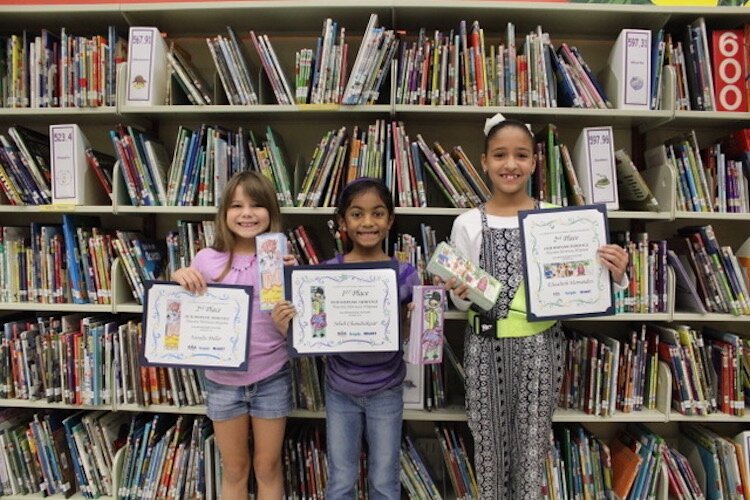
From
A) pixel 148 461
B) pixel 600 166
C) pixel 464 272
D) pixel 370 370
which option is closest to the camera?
pixel 464 272

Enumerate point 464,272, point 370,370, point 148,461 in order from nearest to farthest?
point 464,272
point 370,370
point 148,461

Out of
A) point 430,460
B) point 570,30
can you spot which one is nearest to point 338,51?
point 570,30

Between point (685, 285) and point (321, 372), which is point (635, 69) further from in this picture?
point (321, 372)

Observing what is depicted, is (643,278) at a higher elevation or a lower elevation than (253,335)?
higher

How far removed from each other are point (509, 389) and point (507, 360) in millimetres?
108

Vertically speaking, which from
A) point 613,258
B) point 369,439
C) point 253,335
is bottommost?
point 369,439

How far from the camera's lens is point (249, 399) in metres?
1.63

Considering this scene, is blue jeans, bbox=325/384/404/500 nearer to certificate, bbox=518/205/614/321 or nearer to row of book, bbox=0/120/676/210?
certificate, bbox=518/205/614/321

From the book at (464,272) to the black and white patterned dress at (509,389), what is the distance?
91 millimetres

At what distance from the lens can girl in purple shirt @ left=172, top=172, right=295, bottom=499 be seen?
162cm

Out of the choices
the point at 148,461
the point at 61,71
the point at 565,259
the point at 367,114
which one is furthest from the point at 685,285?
the point at 61,71

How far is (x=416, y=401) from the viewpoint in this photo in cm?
189

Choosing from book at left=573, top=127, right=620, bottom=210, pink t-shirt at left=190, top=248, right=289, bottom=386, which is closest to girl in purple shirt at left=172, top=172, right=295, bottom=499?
pink t-shirt at left=190, top=248, right=289, bottom=386

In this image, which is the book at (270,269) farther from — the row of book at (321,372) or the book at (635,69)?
the book at (635,69)
